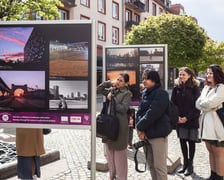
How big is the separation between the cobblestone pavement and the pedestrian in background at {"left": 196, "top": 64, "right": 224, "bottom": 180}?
0.58 meters

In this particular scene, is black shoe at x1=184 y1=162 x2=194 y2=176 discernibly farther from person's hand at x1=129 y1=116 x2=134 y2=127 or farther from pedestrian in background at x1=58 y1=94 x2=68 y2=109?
pedestrian in background at x1=58 y1=94 x2=68 y2=109

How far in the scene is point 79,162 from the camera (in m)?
7.48

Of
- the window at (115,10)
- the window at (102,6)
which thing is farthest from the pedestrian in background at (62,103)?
the window at (115,10)

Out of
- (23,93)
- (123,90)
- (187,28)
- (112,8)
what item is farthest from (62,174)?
(112,8)

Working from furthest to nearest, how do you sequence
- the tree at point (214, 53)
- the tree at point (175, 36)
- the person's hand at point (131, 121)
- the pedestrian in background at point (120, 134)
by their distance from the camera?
the tree at point (214, 53), the tree at point (175, 36), the person's hand at point (131, 121), the pedestrian in background at point (120, 134)

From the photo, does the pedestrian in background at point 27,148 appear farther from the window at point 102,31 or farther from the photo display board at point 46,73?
the window at point 102,31

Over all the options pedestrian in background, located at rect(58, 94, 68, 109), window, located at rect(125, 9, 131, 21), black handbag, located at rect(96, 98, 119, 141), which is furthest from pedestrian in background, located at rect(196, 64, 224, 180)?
window, located at rect(125, 9, 131, 21)

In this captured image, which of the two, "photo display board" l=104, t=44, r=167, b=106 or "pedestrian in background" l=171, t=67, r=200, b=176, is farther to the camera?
"photo display board" l=104, t=44, r=167, b=106

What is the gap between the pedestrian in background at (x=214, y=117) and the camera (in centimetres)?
589

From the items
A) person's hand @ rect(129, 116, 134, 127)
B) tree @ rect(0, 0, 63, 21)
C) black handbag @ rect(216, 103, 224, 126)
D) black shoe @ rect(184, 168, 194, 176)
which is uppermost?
tree @ rect(0, 0, 63, 21)

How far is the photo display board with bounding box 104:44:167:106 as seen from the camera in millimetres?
8484

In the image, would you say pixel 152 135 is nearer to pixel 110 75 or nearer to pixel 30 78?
pixel 30 78

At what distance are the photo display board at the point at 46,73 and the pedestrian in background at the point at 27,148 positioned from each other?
2.00 feet

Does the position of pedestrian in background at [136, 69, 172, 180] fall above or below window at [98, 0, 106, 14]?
below
